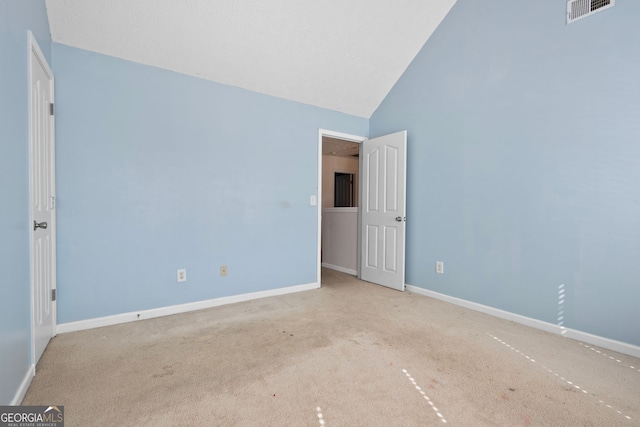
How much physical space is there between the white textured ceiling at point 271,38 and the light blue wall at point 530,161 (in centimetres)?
46

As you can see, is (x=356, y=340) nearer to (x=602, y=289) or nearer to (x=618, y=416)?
(x=618, y=416)

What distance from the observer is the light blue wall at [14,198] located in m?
1.34

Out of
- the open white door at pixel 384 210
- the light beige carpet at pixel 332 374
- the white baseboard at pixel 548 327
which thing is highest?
the open white door at pixel 384 210

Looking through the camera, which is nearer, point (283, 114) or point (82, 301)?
point (82, 301)

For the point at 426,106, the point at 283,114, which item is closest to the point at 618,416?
the point at 426,106

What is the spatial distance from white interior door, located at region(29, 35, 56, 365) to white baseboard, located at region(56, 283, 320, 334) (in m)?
0.16

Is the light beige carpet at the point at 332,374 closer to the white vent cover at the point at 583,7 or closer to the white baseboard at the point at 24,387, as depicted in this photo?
the white baseboard at the point at 24,387

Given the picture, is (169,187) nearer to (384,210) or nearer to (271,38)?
(271,38)

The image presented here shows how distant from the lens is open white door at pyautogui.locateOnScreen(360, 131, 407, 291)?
11.9 ft

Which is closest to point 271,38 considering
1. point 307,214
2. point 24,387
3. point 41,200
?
point 307,214

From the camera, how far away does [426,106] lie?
347 centimetres

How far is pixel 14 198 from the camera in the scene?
4.84ft

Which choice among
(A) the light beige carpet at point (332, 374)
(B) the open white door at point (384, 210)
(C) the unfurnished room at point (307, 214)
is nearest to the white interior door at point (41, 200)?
A: (C) the unfurnished room at point (307, 214)

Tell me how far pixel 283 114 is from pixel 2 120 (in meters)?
2.47
